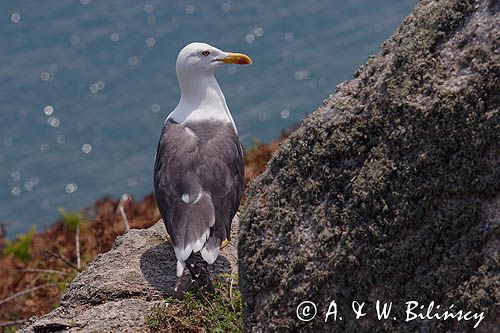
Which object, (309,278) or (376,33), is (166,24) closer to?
(376,33)

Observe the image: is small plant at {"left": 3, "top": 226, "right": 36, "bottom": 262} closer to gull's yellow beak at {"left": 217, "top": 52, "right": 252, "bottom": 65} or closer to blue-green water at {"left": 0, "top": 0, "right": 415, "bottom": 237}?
gull's yellow beak at {"left": 217, "top": 52, "right": 252, "bottom": 65}

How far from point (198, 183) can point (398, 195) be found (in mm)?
2329

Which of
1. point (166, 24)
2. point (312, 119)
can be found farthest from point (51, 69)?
point (312, 119)

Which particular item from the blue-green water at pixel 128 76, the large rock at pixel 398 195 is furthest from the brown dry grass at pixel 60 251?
the blue-green water at pixel 128 76

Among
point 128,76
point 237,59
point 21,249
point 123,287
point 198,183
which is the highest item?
point 128,76

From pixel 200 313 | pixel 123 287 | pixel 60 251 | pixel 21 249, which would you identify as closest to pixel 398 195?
pixel 200 313

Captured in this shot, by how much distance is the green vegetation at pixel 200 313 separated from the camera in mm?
4523

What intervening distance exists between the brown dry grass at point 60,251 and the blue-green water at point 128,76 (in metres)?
5.81

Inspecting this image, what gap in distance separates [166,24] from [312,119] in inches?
626

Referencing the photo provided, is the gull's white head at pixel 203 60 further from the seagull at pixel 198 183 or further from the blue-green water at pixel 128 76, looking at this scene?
the blue-green water at pixel 128 76

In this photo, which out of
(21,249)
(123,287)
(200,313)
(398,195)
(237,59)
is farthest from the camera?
(21,249)

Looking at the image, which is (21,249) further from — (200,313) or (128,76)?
(128,76)

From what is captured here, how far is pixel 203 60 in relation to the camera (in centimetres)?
712

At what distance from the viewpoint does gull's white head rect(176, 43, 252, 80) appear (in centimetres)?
706
